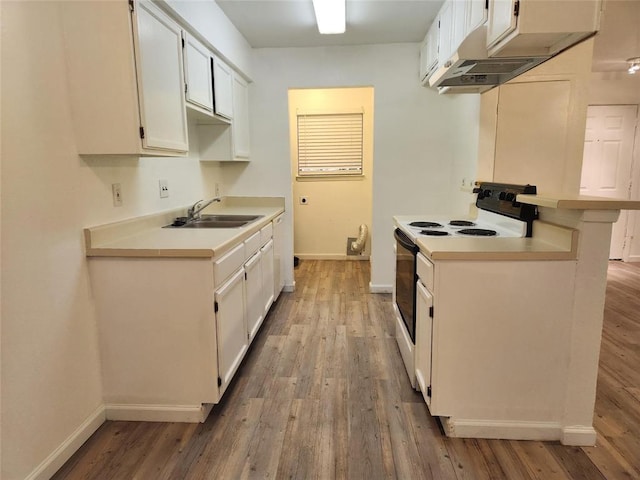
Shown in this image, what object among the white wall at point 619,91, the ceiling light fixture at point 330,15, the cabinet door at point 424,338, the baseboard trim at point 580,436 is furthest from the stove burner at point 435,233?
the white wall at point 619,91

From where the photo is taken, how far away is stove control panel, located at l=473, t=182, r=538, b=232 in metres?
2.07

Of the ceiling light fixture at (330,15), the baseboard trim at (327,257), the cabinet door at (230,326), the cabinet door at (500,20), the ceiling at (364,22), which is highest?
the ceiling at (364,22)

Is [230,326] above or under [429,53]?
under

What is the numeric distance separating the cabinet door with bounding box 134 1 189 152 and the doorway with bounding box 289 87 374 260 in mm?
3189

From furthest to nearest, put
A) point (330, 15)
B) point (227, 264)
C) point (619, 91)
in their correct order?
point (619, 91), point (330, 15), point (227, 264)

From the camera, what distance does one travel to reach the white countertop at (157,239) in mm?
1930

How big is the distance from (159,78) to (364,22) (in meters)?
2.04

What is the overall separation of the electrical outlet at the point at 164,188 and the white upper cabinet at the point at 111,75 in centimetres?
79

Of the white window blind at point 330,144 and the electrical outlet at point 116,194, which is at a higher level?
the white window blind at point 330,144

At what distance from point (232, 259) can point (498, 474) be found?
1638mm

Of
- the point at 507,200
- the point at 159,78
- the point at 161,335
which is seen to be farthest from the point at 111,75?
the point at 507,200

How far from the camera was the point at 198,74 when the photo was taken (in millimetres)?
2627

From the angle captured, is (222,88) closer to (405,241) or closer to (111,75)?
(111,75)

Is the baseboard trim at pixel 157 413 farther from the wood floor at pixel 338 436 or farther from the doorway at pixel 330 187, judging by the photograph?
the doorway at pixel 330 187
